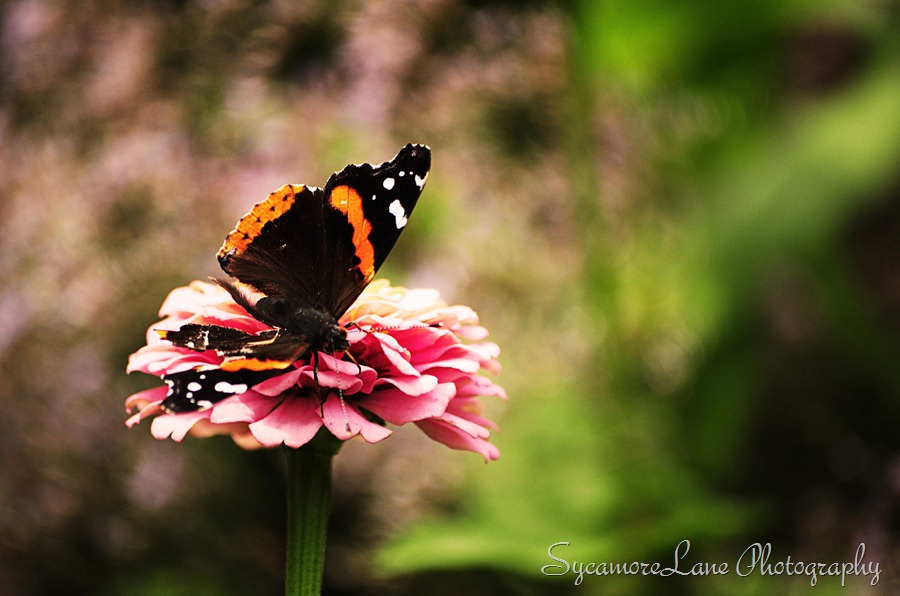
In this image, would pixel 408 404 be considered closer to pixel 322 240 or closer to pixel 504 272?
pixel 322 240

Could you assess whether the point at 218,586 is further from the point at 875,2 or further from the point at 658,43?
the point at 875,2

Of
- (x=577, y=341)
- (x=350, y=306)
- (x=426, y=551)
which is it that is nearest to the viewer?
(x=350, y=306)

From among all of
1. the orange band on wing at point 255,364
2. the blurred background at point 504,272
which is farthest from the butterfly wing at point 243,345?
the blurred background at point 504,272

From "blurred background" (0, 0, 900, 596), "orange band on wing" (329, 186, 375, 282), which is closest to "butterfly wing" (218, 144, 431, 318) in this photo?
"orange band on wing" (329, 186, 375, 282)

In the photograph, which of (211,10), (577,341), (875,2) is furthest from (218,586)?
(875,2)

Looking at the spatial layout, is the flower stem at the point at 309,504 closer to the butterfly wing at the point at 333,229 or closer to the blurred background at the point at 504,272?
the butterfly wing at the point at 333,229

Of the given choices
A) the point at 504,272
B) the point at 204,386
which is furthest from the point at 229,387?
the point at 504,272
